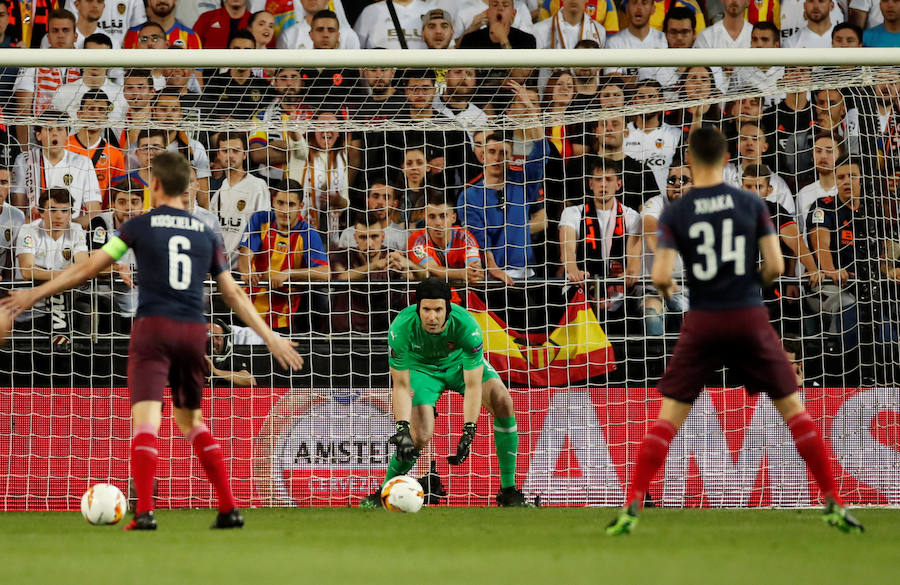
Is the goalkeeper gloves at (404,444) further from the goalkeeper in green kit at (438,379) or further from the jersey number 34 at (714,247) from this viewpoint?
the jersey number 34 at (714,247)

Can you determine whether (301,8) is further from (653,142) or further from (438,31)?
(653,142)

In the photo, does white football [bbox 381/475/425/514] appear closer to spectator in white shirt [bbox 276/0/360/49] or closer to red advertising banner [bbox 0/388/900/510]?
red advertising banner [bbox 0/388/900/510]

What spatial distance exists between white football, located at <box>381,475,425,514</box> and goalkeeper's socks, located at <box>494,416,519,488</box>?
4.04 feet

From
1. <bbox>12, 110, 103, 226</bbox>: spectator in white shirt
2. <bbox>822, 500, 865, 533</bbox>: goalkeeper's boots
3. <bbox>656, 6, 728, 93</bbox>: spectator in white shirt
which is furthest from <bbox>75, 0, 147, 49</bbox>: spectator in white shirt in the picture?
<bbox>822, 500, 865, 533</bbox>: goalkeeper's boots

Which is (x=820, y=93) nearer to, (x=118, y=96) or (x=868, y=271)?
(x=868, y=271)

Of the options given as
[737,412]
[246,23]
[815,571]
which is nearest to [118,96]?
[246,23]

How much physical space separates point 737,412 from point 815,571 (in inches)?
199

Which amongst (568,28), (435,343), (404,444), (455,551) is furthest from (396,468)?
(568,28)

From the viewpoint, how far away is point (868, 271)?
9.33 metres

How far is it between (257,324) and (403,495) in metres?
1.90

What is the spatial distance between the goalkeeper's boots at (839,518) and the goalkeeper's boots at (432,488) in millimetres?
4003

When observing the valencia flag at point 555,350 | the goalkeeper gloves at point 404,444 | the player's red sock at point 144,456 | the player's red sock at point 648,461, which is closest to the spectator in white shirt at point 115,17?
the valencia flag at point 555,350

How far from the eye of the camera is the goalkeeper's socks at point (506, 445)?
830 centimetres

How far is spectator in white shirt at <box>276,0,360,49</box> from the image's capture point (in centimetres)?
1171
